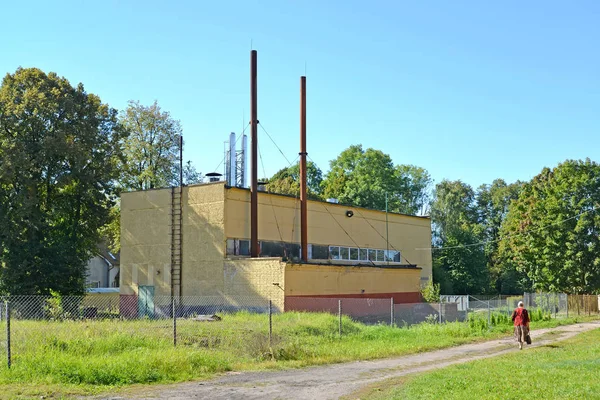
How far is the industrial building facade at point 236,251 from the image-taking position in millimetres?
33281

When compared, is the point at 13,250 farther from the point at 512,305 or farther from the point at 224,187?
the point at 512,305

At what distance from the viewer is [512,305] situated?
38.5 meters

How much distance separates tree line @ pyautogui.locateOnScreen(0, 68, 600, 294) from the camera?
39250mm

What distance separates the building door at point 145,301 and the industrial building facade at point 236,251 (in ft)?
0.23

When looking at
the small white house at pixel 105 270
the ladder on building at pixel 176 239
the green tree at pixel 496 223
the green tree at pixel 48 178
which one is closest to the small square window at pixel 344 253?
the ladder on building at pixel 176 239

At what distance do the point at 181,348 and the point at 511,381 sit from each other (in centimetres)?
875

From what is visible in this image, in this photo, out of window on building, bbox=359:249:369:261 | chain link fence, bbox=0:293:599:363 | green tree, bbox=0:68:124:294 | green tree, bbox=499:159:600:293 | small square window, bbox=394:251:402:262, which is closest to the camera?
chain link fence, bbox=0:293:599:363

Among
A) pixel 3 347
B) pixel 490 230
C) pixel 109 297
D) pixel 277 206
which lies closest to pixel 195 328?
pixel 3 347

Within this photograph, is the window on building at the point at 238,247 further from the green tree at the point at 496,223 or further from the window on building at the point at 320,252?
the green tree at the point at 496,223

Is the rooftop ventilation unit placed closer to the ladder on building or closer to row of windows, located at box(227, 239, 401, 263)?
the ladder on building

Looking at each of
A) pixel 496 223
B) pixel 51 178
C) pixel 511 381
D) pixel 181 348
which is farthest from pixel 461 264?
pixel 511 381

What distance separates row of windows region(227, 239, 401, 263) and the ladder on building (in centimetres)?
310

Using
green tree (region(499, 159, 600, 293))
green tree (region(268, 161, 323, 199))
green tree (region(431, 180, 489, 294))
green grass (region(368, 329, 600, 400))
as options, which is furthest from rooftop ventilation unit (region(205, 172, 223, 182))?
green tree (region(431, 180, 489, 294))

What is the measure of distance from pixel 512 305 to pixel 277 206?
49.6 ft
